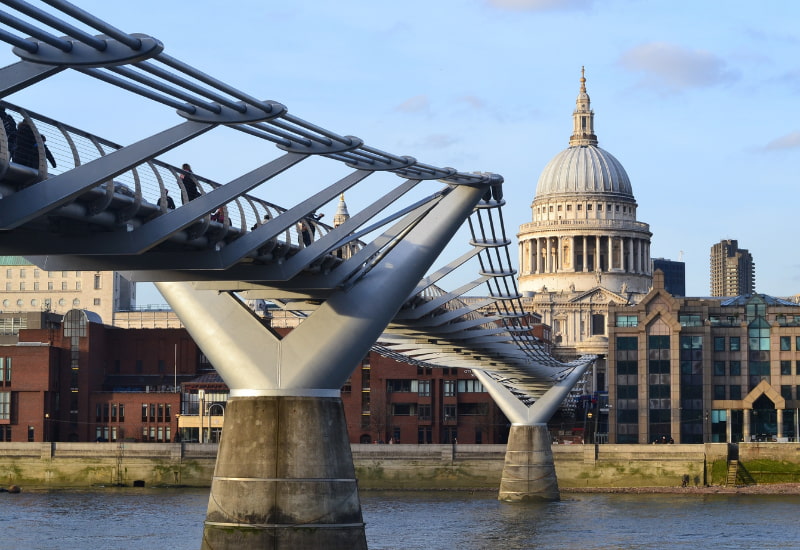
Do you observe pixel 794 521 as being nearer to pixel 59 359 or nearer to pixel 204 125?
pixel 204 125

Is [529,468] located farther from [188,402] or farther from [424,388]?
[188,402]

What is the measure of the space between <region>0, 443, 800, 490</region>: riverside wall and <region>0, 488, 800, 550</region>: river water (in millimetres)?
5401

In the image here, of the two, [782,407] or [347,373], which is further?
[782,407]

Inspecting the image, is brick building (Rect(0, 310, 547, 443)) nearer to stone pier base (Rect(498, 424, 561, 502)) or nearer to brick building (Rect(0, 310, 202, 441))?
brick building (Rect(0, 310, 202, 441))

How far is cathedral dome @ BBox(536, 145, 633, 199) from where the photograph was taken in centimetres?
19050

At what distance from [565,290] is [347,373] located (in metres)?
149

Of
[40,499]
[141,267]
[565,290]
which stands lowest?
[40,499]

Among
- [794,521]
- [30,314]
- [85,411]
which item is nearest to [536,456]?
[794,521]

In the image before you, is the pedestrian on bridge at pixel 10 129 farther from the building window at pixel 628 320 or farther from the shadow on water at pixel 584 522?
the building window at pixel 628 320

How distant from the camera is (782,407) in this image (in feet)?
334

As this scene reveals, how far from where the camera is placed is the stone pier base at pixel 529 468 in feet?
282

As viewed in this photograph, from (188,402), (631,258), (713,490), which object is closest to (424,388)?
(188,402)

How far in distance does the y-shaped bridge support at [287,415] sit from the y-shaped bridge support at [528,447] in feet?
158

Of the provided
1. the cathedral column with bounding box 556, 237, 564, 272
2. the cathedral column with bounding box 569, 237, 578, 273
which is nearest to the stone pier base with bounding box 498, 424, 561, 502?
the cathedral column with bounding box 569, 237, 578, 273
